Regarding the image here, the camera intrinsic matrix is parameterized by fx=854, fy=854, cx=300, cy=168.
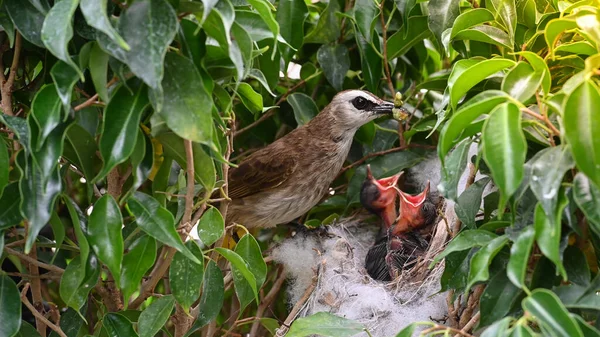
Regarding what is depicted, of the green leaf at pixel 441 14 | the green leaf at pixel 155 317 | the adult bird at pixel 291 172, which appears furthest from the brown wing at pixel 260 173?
the green leaf at pixel 155 317

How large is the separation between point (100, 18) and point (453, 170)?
0.64 m

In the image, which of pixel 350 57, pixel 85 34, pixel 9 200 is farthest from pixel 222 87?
pixel 350 57

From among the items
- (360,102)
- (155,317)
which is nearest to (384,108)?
(360,102)

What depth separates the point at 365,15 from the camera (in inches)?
82.7

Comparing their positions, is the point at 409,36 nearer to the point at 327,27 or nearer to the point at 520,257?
the point at 327,27

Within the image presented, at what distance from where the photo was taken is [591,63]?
1.25 meters

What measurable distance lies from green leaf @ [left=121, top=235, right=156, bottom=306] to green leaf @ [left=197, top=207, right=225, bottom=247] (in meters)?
0.14

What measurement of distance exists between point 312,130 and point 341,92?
363 mm

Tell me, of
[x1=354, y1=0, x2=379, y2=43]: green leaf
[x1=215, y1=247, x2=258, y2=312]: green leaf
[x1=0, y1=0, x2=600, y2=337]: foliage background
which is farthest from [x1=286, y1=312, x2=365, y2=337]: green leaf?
[x1=354, y1=0, x2=379, y2=43]: green leaf

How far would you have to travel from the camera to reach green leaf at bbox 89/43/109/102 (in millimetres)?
1292

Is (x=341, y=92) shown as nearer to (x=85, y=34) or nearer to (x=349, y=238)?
(x=349, y=238)

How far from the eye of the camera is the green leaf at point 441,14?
200 centimetres

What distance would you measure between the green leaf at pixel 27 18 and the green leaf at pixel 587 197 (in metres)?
0.90

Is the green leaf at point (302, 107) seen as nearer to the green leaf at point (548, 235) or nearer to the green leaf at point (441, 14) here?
the green leaf at point (441, 14)
